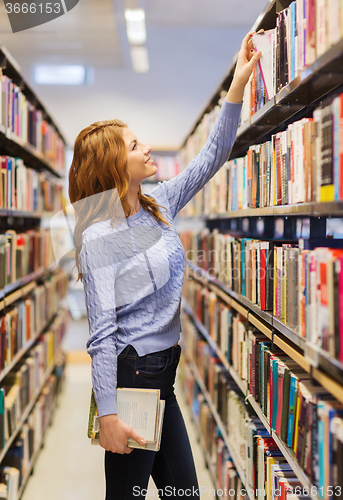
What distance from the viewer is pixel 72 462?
276cm

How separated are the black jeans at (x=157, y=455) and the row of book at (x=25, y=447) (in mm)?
1018

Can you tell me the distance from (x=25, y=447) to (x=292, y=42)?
2354 mm

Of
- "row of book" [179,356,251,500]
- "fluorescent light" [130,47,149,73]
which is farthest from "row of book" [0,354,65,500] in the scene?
A: "fluorescent light" [130,47,149,73]

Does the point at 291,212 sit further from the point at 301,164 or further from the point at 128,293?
the point at 128,293

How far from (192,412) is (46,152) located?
2225 millimetres

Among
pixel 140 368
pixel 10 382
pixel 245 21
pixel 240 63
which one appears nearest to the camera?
pixel 140 368

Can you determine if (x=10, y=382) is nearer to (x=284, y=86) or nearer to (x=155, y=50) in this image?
(x=284, y=86)

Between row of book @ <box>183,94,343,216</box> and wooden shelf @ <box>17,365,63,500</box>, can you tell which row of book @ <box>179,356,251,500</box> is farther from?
Result: row of book @ <box>183,94,343,216</box>

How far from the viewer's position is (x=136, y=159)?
1390 mm

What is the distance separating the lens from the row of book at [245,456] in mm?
1330

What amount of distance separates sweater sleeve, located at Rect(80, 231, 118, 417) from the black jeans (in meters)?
0.09

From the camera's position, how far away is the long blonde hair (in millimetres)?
1340

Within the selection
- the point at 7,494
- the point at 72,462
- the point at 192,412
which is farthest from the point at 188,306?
the point at 7,494

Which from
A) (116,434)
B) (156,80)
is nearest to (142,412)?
(116,434)
